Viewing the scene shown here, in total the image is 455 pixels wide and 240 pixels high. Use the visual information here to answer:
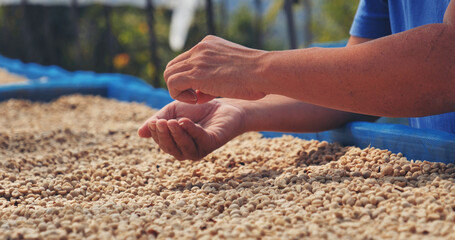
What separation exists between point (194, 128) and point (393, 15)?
824mm

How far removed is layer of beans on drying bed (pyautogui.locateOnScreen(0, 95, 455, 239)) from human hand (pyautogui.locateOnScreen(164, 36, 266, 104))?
293 mm

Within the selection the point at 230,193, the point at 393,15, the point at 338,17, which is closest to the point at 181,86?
the point at 230,193

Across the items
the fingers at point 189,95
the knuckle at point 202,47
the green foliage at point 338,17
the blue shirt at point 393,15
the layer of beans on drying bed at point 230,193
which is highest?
the blue shirt at point 393,15

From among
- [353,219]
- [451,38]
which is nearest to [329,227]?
[353,219]

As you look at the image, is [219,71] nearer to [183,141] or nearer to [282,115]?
[183,141]

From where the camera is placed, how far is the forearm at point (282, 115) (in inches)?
74.4

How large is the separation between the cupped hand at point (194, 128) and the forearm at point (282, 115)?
51 millimetres

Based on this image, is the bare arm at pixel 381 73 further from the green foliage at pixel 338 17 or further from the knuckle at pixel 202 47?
the green foliage at pixel 338 17

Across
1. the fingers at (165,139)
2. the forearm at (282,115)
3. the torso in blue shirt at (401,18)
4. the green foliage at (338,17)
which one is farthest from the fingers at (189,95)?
the green foliage at (338,17)

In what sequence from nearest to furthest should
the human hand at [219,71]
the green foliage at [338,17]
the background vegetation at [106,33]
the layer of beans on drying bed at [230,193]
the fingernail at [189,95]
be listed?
the layer of beans on drying bed at [230,193] → the human hand at [219,71] → the fingernail at [189,95] → the green foliage at [338,17] → the background vegetation at [106,33]

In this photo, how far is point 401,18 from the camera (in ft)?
5.81

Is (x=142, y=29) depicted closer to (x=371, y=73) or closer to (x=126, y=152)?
(x=126, y=152)

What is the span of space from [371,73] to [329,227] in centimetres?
40

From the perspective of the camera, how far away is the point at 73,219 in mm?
1215
